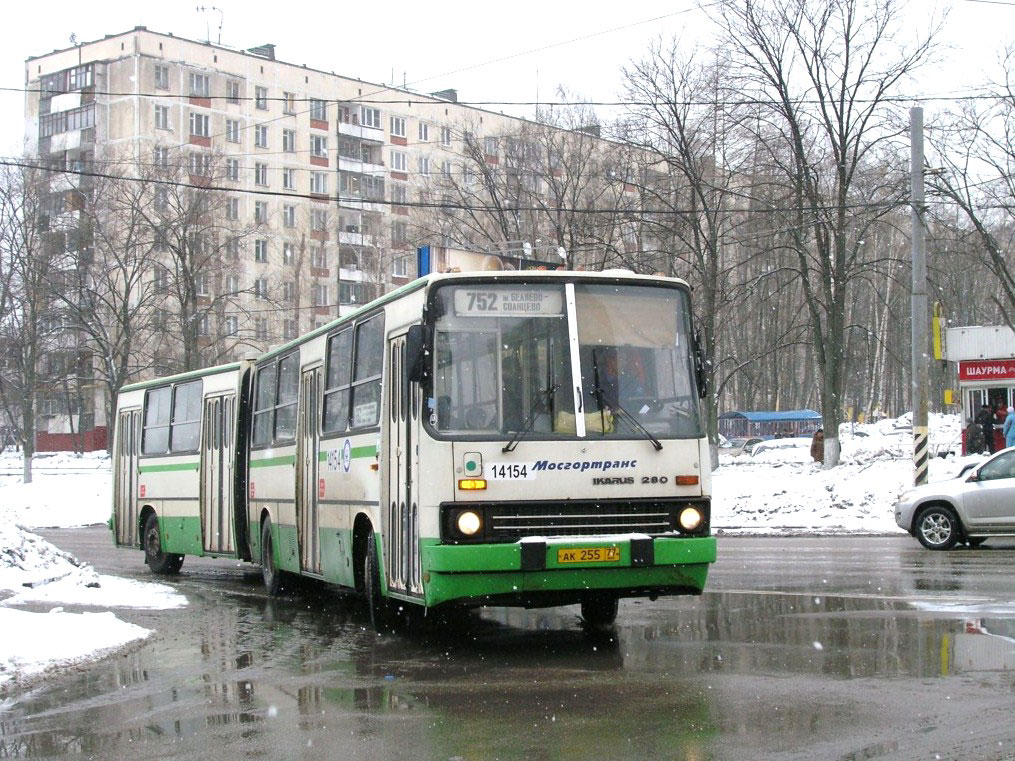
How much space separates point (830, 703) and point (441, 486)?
11.6 feet

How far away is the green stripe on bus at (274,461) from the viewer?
15.8m

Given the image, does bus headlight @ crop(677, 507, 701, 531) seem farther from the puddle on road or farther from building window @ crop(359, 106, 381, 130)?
building window @ crop(359, 106, 381, 130)

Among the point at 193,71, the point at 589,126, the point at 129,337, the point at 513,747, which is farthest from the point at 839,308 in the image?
the point at 193,71

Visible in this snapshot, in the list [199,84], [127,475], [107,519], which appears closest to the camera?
[127,475]

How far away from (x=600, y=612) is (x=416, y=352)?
10.4 feet

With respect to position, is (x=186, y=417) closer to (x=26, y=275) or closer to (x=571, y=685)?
(x=571, y=685)

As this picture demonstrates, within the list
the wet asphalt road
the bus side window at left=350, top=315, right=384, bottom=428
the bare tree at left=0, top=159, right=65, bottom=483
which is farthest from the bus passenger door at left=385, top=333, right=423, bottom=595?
the bare tree at left=0, top=159, right=65, bottom=483

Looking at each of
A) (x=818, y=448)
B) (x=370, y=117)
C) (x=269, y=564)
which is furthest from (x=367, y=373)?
(x=370, y=117)

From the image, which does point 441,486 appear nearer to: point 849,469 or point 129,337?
point 849,469

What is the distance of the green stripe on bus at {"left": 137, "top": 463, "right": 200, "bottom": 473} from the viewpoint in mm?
20234

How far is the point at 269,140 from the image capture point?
8581 centimetres

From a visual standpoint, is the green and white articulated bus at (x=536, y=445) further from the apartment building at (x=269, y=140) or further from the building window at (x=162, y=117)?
the building window at (x=162, y=117)

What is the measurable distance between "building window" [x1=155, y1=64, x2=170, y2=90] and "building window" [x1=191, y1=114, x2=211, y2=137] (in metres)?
2.94

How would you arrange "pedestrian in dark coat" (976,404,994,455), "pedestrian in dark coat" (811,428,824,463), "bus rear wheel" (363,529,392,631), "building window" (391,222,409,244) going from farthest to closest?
"building window" (391,222,409,244) → "pedestrian in dark coat" (811,428,824,463) → "pedestrian in dark coat" (976,404,994,455) → "bus rear wheel" (363,529,392,631)
